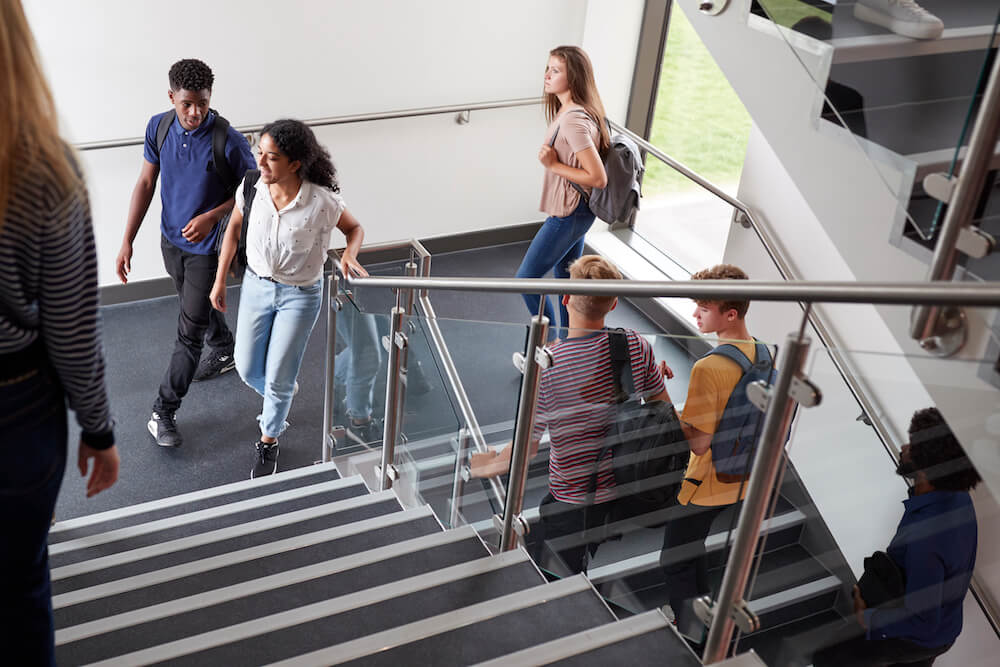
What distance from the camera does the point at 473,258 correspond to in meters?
7.05

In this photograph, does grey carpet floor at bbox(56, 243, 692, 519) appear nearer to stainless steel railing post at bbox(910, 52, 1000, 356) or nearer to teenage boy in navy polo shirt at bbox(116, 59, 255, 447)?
teenage boy in navy polo shirt at bbox(116, 59, 255, 447)

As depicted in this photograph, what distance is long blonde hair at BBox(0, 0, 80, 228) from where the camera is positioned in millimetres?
1449

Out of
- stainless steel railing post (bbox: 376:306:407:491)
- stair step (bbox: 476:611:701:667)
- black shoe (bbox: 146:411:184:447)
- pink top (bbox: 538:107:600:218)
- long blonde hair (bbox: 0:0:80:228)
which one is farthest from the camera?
black shoe (bbox: 146:411:184:447)

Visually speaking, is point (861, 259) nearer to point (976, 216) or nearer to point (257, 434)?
point (976, 216)

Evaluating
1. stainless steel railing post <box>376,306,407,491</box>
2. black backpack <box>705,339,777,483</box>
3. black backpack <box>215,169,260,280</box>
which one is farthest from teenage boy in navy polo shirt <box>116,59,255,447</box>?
black backpack <box>705,339,777,483</box>

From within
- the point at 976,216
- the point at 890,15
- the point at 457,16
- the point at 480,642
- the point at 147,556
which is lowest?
the point at 147,556

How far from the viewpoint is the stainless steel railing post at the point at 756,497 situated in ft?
6.15

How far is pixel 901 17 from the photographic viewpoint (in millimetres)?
2662

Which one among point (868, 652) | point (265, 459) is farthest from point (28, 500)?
point (265, 459)

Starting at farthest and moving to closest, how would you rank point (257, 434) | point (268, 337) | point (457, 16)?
point (457, 16)
point (257, 434)
point (268, 337)

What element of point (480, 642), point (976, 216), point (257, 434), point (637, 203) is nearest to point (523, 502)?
point (480, 642)

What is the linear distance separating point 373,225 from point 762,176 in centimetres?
278

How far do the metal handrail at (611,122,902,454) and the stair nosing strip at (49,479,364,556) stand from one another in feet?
6.93

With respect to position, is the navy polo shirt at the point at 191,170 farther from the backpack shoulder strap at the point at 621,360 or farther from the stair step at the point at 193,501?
the backpack shoulder strap at the point at 621,360
